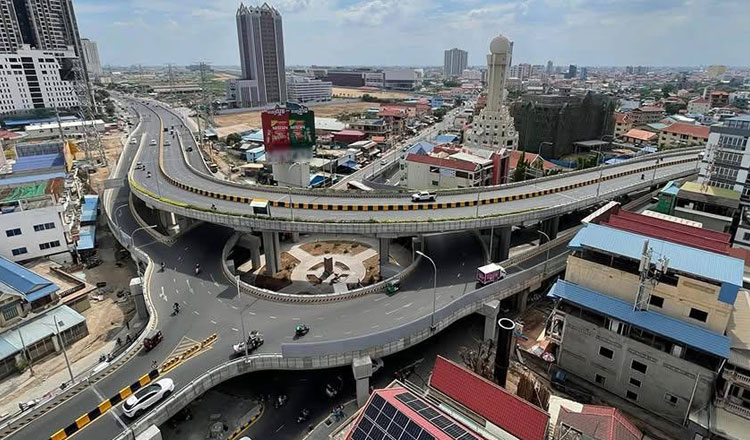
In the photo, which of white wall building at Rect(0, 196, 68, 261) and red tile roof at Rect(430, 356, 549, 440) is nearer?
red tile roof at Rect(430, 356, 549, 440)

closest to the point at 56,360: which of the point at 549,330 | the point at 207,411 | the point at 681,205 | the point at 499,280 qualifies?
the point at 207,411

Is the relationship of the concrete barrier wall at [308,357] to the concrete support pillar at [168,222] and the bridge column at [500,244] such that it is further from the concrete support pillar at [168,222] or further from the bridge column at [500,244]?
the concrete support pillar at [168,222]

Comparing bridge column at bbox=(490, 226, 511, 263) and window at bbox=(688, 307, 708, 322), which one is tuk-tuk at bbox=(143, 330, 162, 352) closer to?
bridge column at bbox=(490, 226, 511, 263)

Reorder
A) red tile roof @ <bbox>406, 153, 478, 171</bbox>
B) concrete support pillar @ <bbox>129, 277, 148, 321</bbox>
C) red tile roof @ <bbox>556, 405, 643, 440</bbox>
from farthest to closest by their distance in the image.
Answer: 1. red tile roof @ <bbox>406, 153, 478, 171</bbox>
2. concrete support pillar @ <bbox>129, 277, 148, 321</bbox>
3. red tile roof @ <bbox>556, 405, 643, 440</bbox>

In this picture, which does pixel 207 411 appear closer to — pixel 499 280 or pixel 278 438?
pixel 278 438

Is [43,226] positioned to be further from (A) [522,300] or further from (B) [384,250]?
(A) [522,300]

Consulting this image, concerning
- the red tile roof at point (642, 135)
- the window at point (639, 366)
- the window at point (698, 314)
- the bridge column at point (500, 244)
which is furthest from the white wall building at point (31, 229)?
the red tile roof at point (642, 135)

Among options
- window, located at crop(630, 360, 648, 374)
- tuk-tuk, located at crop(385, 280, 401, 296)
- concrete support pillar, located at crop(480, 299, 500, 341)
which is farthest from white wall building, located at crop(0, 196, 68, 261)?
window, located at crop(630, 360, 648, 374)
